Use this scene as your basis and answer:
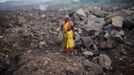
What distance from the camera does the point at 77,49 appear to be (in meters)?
9.26

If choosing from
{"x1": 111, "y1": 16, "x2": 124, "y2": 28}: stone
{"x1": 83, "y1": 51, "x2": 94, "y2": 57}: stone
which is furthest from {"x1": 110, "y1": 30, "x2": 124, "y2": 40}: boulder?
{"x1": 83, "y1": 51, "x2": 94, "y2": 57}: stone

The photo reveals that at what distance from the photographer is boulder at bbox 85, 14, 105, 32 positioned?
34.9 feet

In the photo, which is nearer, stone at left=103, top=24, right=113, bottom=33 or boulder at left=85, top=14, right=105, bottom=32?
stone at left=103, top=24, right=113, bottom=33

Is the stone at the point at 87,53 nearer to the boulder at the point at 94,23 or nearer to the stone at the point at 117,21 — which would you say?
the boulder at the point at 94,23

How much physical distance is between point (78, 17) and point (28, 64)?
6.45 metres

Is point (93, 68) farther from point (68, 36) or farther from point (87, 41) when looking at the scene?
point (87, 41)

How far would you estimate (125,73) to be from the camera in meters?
7.18

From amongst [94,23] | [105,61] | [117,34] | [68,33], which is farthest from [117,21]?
[68,33]

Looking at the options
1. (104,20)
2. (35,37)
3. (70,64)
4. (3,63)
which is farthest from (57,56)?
(104,20)

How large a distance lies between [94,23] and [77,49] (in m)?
2.58

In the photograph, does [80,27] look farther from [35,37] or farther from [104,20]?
[35,37]

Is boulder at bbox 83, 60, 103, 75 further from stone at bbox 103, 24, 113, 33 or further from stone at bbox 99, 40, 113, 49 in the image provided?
stone at bbox 103, 24, 113, 33

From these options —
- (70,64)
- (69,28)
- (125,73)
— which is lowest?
(125,73)

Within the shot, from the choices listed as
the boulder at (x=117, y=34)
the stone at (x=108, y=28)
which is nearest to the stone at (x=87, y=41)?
the boulder at (x=117, y=34)
